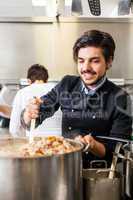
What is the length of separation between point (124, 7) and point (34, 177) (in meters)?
1.07

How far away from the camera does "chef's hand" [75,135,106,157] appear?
972mm

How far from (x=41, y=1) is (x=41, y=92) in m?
0.42

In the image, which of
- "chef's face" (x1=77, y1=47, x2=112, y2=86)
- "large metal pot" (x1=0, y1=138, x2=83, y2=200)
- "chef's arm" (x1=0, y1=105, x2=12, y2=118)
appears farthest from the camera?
"chef's arm" (x1=0, y1=105, x2=12, y2=118)

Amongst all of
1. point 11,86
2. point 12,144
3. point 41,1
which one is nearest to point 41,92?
point 11,86

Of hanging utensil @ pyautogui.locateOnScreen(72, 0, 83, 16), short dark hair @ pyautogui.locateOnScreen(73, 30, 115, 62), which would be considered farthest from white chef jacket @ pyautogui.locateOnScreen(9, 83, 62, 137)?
hanging utensil @ pyautogui.locateOnScreen(72, 0, 83, 16)

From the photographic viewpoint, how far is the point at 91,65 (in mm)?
1449

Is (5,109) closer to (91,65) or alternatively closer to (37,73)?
(37,73)

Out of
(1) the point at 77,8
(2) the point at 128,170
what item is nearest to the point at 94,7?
(1) the point at 77,8

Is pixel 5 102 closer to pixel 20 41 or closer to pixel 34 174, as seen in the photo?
pixel 20 41

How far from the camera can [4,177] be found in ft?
2.59

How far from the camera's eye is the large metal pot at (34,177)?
0.78 m

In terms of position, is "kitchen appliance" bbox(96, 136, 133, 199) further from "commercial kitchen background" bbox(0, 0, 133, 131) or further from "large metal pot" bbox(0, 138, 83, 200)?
"commercial kitchen background" bbox(0, 0, 133, 131)

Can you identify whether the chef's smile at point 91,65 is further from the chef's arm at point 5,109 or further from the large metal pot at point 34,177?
the large metal pot at point 34,177

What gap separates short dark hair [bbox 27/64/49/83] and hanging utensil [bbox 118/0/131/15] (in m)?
0.44
